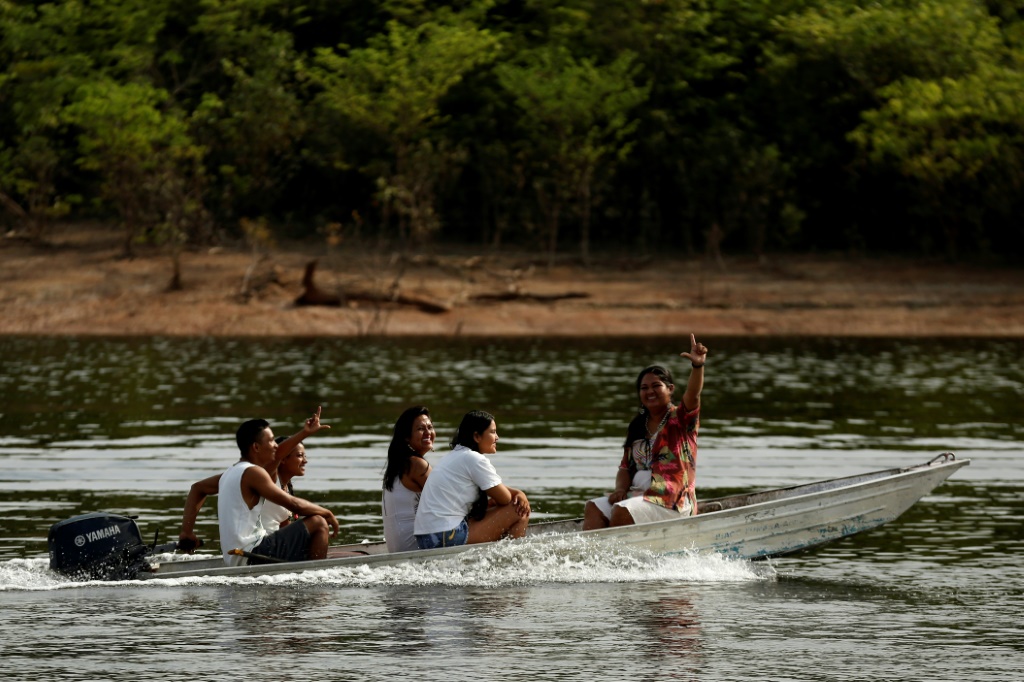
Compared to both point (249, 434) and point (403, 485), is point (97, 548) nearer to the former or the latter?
point (249, 434)

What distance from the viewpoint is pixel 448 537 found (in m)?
11.9

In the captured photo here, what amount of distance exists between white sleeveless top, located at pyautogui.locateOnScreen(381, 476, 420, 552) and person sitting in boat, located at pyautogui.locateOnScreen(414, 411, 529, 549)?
177mm

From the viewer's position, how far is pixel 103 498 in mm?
15922

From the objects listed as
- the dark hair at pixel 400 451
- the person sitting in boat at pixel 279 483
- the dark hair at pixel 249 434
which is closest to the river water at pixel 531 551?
the person sitting in boat at pixel 279 483

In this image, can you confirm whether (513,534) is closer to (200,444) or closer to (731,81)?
(200,444)

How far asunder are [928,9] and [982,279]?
24.6 ft

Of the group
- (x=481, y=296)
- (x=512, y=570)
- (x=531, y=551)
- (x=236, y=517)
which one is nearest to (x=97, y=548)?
(x=236, y=517)

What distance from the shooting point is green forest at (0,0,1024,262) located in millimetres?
44469

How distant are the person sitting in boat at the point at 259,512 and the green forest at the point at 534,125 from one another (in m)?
31.5

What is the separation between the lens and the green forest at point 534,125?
1751 inches

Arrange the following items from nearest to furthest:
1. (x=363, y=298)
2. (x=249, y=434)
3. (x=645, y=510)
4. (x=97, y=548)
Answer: (x=249, y=434) < (x=97, y=548) < (x=645, y=510) < (x=363, y=298)

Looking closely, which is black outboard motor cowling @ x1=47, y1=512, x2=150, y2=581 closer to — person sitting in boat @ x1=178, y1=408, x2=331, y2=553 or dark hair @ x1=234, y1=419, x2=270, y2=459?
person sitting in boat @ x1=178, y1=408, x2=331, y2=553

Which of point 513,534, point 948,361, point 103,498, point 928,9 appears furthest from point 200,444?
point 928,9

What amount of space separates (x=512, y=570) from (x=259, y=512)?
5.77ft
